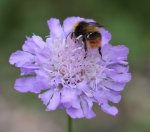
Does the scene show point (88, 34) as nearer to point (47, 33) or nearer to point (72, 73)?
point (72, 73)

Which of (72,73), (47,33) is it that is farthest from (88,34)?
(47,33)

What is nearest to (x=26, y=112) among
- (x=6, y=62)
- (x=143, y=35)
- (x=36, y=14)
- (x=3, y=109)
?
(x=3, y=109)

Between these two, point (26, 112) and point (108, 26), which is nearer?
point (26, 112)

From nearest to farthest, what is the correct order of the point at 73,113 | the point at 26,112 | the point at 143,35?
the point at 73,113 → the point at 26,112 → the point at 143,35

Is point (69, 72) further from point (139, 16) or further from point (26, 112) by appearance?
point (139, 16)

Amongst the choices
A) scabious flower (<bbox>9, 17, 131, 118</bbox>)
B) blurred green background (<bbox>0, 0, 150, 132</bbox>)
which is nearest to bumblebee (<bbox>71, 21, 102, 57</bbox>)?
scabious flower (<bbox>9, 17, 131, 118</bbox>)

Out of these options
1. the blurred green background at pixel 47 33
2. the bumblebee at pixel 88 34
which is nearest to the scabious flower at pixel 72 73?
the bumblebee at pixel 88 34

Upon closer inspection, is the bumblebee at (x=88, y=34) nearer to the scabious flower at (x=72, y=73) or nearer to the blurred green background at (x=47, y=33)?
the scabious flower at (x=72, y=73)
